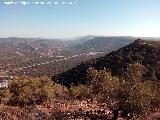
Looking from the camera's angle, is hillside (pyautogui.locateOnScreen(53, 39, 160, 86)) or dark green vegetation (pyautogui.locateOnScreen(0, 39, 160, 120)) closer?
dark green vegetation (pyautogui.locateOnScreen(0, 39, 160, 120))

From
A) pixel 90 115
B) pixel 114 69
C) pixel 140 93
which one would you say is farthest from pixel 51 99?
pixel 114 69

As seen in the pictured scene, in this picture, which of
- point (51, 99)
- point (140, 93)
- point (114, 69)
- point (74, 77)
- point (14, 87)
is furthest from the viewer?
point (74, 77)

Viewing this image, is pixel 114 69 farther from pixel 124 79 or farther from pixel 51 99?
pixel 124 79

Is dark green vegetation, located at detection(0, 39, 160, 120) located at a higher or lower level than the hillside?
higher

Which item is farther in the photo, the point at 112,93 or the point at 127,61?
the point at 127,61

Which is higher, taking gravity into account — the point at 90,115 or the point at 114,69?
the point at 90,115

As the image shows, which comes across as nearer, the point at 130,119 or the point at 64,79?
the point at 130,119

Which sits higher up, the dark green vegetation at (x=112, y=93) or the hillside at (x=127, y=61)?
the dark green vegetation at (x=112, y=93)

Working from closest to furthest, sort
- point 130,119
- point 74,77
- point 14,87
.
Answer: point 130,119 → point 14,87 → point 74,77

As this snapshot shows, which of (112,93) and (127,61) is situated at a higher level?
(112,93)

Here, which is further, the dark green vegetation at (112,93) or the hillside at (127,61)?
the hillside at (127,61)

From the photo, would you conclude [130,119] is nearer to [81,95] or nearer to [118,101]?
[118,101]
